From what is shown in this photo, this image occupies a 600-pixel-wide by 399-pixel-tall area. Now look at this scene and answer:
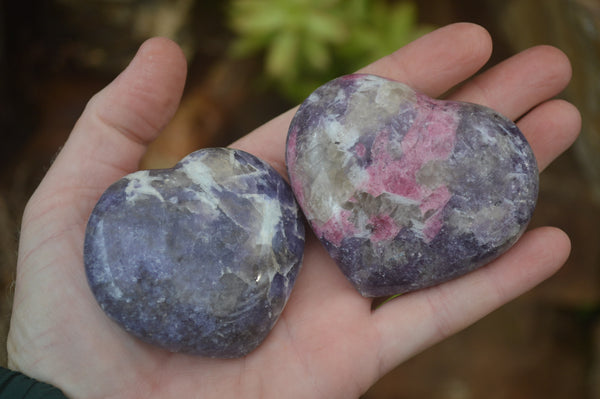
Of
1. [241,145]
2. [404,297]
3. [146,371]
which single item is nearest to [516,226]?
[404,297]

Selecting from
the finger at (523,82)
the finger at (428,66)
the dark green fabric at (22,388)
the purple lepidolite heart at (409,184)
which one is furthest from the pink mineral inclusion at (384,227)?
the dark green fabric at (22,388)

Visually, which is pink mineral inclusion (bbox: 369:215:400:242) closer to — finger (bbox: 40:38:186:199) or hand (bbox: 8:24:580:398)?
hand (bbox: 8:24:580:398)

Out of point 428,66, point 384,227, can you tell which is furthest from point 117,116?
point 428,66

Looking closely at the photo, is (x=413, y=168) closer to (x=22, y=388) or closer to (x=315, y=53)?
(x=22, y=388)

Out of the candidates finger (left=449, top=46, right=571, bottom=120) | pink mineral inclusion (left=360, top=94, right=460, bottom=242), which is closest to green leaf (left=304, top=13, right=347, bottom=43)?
finger (left=449, top=46, right=571, bottom=120)

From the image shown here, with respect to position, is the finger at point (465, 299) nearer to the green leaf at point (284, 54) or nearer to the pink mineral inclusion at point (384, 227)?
the pink mineral inclusion at point (384, 227)

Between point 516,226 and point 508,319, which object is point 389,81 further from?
point 508,319
